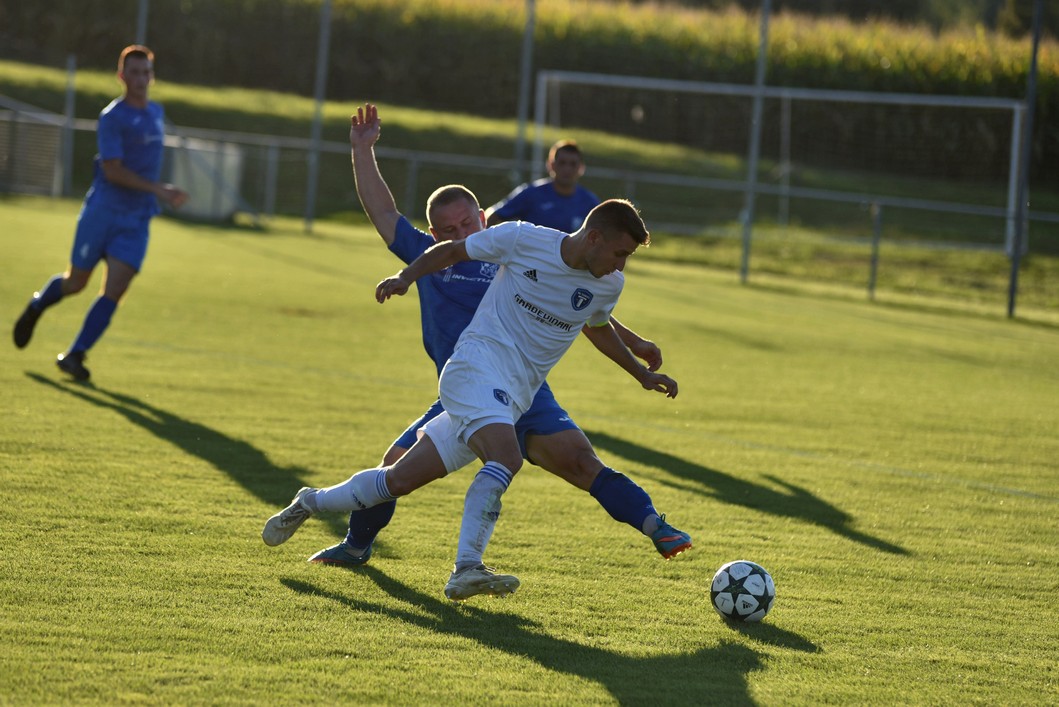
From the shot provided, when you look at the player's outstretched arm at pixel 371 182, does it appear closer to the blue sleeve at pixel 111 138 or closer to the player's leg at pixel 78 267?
the blue sleeve at pixel 111 138

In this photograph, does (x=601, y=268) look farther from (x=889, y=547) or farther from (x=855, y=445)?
(x=855, y=445)

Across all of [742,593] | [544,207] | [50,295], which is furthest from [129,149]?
[742,593]

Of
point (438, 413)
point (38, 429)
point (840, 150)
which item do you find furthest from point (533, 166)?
point (438, 413)

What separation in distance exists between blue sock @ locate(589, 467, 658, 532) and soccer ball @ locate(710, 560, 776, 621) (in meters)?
0.36

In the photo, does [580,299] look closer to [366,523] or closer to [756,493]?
[366,523]

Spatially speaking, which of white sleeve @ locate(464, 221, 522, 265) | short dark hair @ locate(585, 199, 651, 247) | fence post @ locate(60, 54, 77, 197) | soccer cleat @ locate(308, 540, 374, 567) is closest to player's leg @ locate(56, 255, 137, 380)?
soccer cleat @ locate(308, 540, 374, 567)

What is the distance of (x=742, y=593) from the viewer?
5.01 meters

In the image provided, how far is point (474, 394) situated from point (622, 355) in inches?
33.2

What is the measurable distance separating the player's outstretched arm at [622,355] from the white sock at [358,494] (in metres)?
1.05

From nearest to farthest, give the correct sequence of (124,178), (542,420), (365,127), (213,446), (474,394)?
(474,394) < (542,420) < (365,127) < (213,446) < (124,178)

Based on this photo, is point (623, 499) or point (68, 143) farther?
point (68, 143)

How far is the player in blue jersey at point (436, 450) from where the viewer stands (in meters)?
5.16

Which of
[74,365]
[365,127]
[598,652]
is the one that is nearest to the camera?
[598,652]

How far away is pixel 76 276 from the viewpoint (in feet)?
31.9
